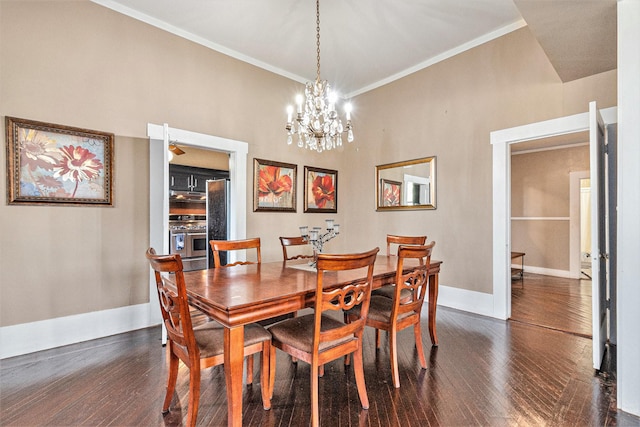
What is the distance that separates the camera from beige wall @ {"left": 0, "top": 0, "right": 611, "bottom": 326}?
2703 millimetres

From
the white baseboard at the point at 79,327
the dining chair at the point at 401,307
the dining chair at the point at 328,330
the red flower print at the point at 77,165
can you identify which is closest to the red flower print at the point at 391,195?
the white baseboard at the point at 79,327

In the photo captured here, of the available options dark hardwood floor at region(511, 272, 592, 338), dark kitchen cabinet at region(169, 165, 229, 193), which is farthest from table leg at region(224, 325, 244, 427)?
dark kitchen cabinet at region(169, 165, 229, 193)

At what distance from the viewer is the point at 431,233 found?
426cm

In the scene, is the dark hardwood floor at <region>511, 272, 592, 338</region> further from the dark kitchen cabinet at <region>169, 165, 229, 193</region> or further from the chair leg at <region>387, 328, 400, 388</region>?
the dark kitchen cabinet at <region>169, 165, 229, 193</region>

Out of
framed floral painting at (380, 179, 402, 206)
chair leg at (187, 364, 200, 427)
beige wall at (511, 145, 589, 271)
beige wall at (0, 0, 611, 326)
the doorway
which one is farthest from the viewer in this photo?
beige wall at (511, 145, 589, 271)

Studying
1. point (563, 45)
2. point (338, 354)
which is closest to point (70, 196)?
point (338, 354)

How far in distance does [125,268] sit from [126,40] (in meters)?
2.44

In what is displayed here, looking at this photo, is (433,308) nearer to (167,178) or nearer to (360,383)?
(360,383)

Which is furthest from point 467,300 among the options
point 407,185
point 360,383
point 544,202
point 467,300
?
point 544,202

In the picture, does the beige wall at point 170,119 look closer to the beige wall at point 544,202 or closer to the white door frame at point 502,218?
the white door frame at point 502,218

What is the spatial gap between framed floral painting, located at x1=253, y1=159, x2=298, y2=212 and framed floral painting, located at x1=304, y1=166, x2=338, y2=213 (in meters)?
0.26

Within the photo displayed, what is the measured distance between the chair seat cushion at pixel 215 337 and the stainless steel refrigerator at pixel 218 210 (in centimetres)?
244

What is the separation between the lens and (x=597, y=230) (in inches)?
94.3

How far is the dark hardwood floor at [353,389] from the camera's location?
1798 millimetres
